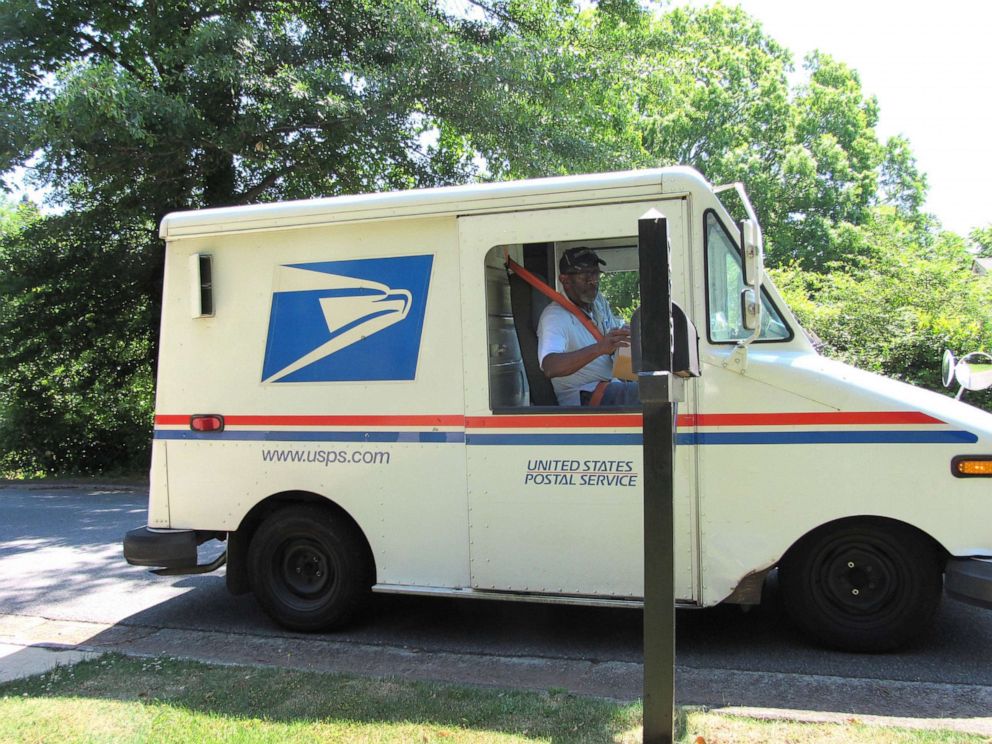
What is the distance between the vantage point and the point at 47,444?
16078 mm

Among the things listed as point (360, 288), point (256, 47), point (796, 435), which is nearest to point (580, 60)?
point (256, 47)

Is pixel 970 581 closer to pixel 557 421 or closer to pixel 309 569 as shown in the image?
pixel 557 421

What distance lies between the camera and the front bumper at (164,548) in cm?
521

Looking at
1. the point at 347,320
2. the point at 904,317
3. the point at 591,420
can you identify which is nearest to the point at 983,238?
the point at 904,317

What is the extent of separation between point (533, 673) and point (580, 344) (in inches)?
71.8

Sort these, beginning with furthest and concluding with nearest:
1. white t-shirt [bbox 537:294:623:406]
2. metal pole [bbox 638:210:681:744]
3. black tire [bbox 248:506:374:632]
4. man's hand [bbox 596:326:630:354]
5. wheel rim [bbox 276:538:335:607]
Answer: wheel rim [bbox 276:538:335:607], black tire [bbox 248:506:374:632], white t-shirt [bbox 537:294:623:406], man's hand [bbox 596:326:630:354], metal pole [bbox 638:210:681:744]

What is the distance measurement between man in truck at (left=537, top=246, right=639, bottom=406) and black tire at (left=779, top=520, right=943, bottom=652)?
124 centimetres

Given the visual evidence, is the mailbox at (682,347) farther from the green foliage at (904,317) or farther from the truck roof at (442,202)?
the green foliage at (904,317)

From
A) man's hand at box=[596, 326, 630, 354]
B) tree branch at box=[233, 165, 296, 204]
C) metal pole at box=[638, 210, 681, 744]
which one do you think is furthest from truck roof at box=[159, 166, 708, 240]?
tree branch at box=[233, 165, 296, 204]

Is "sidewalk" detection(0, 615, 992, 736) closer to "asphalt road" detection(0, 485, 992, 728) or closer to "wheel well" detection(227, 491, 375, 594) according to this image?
"asphalt road" detection(0, 485, 992, 728)

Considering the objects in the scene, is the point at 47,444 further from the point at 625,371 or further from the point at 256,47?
the point at 625,371

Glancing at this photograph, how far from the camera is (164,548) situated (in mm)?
5211

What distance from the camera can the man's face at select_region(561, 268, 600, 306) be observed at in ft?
16.0

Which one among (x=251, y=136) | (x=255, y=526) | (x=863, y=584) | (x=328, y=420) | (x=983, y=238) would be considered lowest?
(x=863, y=584)
